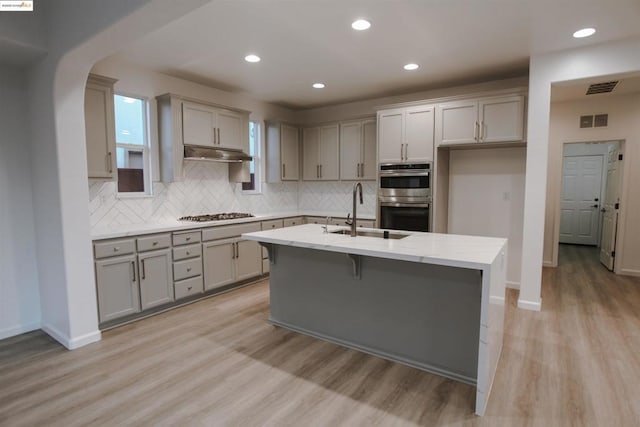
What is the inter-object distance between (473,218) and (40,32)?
4.86 m

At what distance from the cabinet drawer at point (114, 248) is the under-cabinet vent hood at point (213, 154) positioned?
1255mm

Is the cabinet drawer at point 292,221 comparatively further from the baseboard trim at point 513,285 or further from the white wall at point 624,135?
the white wall at point 624,135

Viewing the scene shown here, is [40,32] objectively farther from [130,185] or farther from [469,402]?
[469,402]

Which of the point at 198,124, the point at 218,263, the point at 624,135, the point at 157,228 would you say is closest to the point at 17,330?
the point at 157,228

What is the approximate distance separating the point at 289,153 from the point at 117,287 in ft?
10.5

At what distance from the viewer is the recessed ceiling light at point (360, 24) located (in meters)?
2.85

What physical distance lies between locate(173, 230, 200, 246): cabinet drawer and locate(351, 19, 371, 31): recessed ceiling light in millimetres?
2636

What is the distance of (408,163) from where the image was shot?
4598 mm

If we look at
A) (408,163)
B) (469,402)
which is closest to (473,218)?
(408,163)

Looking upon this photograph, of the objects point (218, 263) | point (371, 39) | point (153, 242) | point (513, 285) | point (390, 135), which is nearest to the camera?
point (371, 39)

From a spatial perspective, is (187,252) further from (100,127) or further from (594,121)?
(594,121)

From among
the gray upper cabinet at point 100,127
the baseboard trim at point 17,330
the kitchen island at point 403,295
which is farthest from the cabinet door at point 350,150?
the baseboard trim at point 17,330

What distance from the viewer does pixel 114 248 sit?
3.25m

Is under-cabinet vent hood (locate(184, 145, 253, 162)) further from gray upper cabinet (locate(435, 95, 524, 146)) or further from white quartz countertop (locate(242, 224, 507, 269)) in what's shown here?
gray upper cabinet (locate(435, 95, 524, 146))
